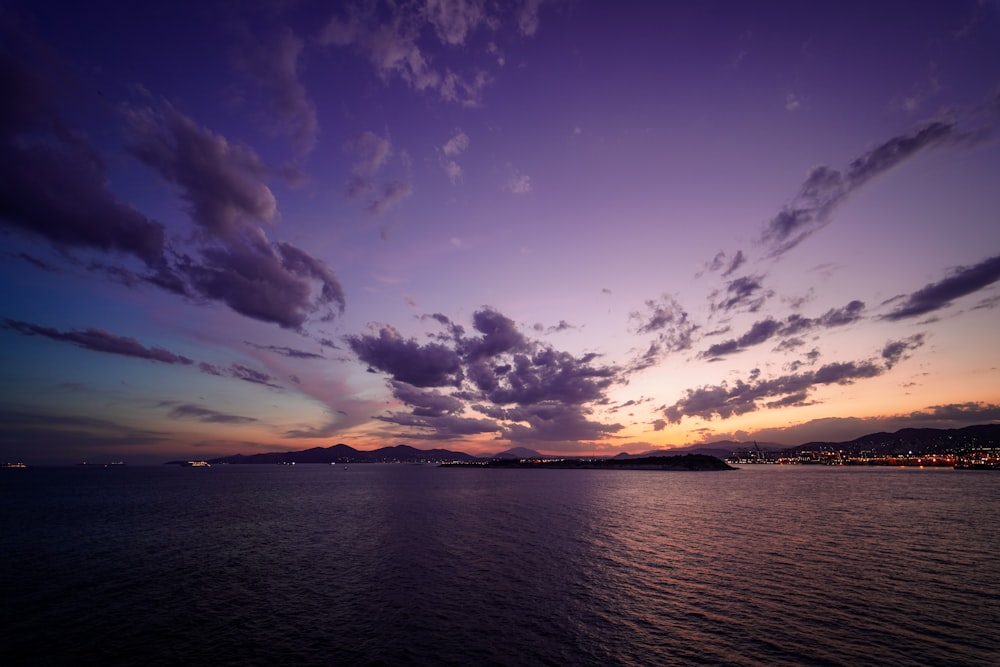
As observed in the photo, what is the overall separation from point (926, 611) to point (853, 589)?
5705 mm

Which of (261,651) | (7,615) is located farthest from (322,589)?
(7,615)

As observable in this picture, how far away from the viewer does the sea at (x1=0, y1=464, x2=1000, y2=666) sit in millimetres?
30375

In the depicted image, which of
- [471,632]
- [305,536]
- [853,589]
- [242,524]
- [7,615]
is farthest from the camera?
[242,524]

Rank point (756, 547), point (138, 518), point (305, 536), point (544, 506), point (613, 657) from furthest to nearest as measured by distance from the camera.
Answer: point (544, 506) → point (138, 518) → point (305, 536) → point (756, 547) → point (613, 657)

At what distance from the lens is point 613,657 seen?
29375 millimetres

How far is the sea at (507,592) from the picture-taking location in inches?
1196

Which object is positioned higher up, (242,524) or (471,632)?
(242,524)

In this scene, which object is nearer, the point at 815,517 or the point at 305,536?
the point at 305,536

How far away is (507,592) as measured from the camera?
139 ft

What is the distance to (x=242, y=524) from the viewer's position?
81375 mm

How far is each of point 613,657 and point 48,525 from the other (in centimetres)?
10523

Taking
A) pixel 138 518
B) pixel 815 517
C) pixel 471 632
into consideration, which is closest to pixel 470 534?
pixel 471 632

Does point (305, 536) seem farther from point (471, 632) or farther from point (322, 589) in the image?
point (471, 632)

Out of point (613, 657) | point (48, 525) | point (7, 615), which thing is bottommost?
point (613, 657)
